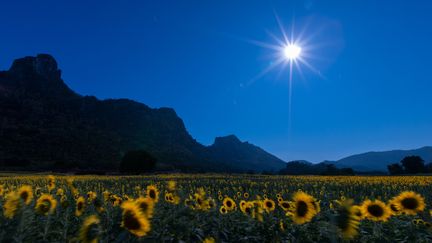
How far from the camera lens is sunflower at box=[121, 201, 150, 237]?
2.46m

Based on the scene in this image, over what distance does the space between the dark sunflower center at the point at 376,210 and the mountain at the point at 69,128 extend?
7008 centimetres

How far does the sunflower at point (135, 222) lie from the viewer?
2.46 m

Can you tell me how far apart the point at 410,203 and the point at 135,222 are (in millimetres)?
3426

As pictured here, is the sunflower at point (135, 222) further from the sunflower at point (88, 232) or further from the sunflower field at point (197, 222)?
the sunflower at point (88, 232)

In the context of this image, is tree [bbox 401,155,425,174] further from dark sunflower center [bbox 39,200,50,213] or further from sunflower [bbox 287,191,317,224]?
dark sunflower center [bbox 39,200,50,213]

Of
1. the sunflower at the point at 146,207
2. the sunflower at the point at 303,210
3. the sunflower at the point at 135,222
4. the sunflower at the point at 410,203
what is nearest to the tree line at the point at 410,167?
the sunflower at the point at 410,203

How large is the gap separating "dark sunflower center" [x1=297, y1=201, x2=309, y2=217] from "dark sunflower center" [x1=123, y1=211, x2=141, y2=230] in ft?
6.09

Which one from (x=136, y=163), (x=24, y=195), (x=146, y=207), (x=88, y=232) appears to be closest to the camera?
(x=88, y=232)

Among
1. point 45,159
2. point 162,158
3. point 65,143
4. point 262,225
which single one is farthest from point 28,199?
point 162,158

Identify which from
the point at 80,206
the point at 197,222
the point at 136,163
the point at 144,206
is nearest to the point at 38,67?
the point at 136,163

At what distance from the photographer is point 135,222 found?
2.53 metres

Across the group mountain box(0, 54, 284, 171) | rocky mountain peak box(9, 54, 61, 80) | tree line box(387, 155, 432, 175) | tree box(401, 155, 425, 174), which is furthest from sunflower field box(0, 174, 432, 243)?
rocky mountain peak box(9, 54, 61, 80)

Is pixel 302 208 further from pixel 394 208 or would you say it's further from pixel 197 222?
pixel 394 208

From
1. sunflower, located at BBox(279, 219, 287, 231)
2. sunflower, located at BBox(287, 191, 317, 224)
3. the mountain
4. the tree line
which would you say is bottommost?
sunflower, located at BBox(279, 219, 287, 231)
